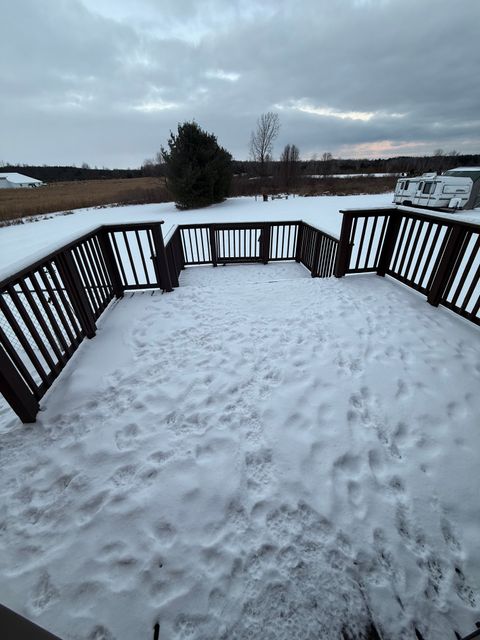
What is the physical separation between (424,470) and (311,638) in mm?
1077

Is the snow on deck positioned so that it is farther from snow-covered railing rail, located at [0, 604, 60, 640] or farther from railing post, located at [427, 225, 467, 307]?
snow-covered railing rail, located at [0, 604, 60, 640]

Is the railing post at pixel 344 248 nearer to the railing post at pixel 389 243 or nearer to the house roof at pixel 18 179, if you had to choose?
the railing post at pixel 389 243

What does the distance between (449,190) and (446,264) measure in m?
11.6

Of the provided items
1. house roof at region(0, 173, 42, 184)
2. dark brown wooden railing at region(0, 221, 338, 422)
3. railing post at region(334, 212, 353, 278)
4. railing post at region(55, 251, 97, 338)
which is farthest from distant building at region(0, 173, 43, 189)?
railing post at region(334, 212, 353, 278)

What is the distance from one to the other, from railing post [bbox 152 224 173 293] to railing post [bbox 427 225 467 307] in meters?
3.55

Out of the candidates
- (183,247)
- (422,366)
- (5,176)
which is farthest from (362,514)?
(5,176)

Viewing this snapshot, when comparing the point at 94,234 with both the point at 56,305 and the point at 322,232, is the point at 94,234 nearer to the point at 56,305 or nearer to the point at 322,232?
the point at 56,305

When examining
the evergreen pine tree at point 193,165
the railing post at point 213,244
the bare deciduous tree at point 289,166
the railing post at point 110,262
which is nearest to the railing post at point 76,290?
the railing post at point 110,262

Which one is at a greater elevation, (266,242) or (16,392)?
(16,392)

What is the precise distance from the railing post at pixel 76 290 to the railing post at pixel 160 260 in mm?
1218

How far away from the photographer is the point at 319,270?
5.41 meters

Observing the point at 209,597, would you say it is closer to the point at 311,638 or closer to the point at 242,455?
the point at 311,638

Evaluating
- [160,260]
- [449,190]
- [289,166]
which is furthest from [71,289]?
[289,166]

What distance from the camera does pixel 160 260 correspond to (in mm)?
3965
